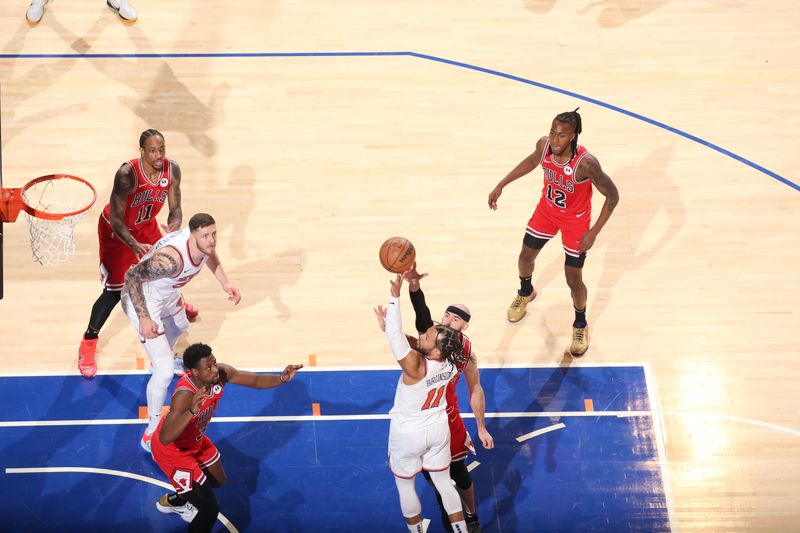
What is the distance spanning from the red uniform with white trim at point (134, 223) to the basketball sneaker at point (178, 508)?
1844mm

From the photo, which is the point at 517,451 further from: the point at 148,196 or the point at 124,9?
the point at 124,9

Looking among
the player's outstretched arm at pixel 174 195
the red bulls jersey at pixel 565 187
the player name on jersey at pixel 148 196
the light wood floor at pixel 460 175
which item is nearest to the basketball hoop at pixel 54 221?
the light wood floor at pixel 460 175

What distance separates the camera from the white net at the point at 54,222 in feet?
29.9

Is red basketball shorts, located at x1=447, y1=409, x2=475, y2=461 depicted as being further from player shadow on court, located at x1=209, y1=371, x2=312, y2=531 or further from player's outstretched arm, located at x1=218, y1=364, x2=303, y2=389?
player shadow on court, located at x1=209, y1=371, x2=312, y2=531

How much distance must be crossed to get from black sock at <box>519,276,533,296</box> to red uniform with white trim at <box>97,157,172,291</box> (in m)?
3.13

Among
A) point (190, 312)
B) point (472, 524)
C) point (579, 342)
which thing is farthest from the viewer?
point (190, 312)

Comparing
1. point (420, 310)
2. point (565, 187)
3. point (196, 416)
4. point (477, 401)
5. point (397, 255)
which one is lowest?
point (196, 416)

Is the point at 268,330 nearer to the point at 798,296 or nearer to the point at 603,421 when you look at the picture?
the point at 603,421

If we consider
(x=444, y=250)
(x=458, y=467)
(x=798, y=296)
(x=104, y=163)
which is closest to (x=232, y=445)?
(x=458, y=467)

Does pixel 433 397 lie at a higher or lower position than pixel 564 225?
lower

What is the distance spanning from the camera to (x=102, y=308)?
8.38 metres

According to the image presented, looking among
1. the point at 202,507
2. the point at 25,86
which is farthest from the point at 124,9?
the point at 202,507

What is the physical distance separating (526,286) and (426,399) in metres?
2.44

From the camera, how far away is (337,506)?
A: 25.4ft
